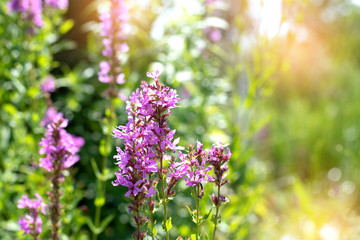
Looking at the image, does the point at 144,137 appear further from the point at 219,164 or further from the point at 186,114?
the point at 186,114

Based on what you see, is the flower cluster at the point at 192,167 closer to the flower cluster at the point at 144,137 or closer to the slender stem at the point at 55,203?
the flower cluster at the point at 144,137

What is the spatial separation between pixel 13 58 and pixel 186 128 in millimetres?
1083

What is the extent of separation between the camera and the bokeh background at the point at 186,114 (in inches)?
82.4

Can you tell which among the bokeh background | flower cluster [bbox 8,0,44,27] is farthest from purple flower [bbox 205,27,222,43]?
flower cluster [bbox 8,0,44,27]

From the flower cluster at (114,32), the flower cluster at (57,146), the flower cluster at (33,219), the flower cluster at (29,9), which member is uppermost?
the flower cluster at (29,9)

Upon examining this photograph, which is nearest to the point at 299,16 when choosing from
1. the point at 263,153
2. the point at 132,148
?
the point at 132,148

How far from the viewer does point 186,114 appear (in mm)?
2506

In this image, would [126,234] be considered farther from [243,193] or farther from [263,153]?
[263,153]

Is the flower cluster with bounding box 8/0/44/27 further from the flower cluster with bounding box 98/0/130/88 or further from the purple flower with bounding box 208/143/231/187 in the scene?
the purple flower with bounding box 208/143/231/187

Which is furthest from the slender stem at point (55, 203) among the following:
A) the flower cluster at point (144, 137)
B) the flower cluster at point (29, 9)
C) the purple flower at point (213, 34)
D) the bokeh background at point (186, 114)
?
the purple flower at point (213, 34)

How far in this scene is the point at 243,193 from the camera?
2.31 metres

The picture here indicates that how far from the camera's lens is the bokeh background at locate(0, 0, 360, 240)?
6.86 ft

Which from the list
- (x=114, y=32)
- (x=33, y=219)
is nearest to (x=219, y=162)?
(x=33, y=219)

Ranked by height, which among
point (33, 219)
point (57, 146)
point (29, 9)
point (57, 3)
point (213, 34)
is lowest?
point (33, 219)
